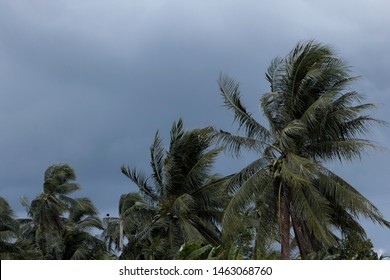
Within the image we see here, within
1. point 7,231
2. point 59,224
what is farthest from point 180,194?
point 7,231

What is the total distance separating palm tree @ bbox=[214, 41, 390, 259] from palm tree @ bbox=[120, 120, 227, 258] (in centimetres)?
401

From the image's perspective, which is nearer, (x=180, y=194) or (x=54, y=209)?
(x=180, y=194)

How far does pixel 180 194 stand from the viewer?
29781mm

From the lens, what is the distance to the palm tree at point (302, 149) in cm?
2317

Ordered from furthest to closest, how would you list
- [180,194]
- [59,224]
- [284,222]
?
1. [59,224]
2. [180,194]
3. [284,222]

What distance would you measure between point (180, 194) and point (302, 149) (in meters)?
7.11

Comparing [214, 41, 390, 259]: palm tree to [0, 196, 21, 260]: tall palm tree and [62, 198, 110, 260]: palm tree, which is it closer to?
[62, 198, 110, 260]: palm tree

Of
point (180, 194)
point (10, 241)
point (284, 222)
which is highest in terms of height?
point (10, 241)

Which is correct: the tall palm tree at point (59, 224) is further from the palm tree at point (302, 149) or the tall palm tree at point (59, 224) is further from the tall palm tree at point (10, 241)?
the palm tree at point (302, 149)

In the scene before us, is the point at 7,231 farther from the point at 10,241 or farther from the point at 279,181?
the point at 279,181

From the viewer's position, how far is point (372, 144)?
2372cm

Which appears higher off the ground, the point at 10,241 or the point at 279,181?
the point at 10,241
